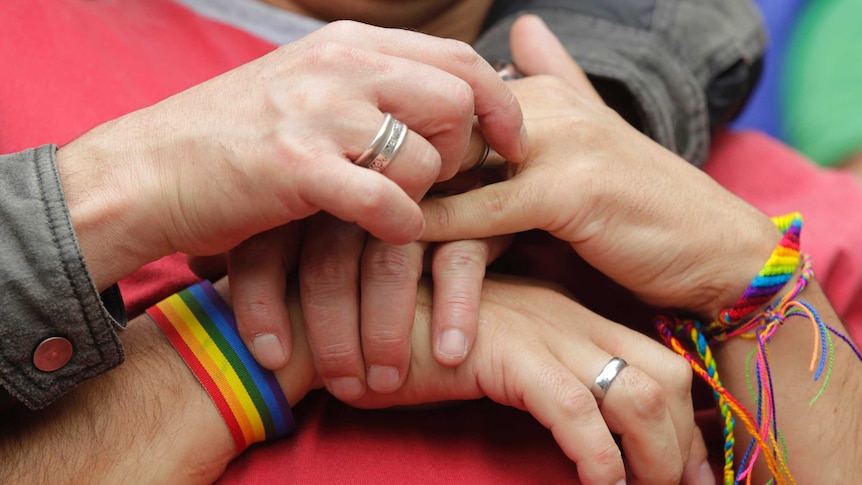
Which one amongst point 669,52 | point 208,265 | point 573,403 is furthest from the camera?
point 669,52

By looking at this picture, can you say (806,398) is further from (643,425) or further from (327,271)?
(327,271)

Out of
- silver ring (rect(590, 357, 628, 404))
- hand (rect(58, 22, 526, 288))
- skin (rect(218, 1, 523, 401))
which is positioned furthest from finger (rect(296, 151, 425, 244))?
silver ring (rect(590, 357, 628, 404))

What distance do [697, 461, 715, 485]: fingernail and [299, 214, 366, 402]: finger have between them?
0.31 m

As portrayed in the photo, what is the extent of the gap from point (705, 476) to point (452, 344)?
0.26 meters

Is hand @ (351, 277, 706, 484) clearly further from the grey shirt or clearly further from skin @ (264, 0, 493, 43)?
skin @ (264, 0, 493, 43)

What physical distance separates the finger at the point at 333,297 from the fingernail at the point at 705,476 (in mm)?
306

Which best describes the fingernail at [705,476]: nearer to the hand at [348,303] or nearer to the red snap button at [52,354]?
the hand at [348,303]

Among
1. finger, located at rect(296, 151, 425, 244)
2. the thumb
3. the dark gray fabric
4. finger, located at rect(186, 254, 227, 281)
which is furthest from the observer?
the dark gray fabric

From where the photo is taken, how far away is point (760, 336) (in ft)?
2.26

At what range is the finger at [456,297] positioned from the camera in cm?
60

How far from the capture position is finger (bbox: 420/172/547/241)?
611 millimetres

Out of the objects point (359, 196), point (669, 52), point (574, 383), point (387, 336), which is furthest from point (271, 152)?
point (669, 52)

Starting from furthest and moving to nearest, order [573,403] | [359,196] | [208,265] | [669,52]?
[669,52] → [208,265] → [573,403] → [359,196]

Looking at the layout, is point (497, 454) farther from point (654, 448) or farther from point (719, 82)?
point (719, 82)
